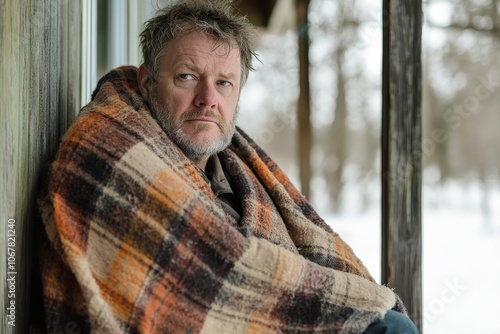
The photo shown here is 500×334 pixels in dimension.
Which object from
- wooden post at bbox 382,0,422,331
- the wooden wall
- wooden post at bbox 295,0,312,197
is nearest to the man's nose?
the wooden wall

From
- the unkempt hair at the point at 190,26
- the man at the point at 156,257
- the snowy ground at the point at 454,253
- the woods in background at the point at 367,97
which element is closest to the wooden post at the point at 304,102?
the snowy ground at the point at 454,253

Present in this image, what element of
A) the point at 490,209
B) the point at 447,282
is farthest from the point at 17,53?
the point at 490,209

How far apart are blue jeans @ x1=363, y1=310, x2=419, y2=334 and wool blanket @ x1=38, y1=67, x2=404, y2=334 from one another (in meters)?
0.02

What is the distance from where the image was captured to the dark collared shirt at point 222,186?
1591 millimetres

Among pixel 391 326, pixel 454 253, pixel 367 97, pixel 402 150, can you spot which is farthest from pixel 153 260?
pixel 367 97

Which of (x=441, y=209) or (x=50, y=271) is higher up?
(x=50, y=271)

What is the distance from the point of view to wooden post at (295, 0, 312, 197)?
5352 millimetres

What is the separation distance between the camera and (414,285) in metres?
A: 1.97

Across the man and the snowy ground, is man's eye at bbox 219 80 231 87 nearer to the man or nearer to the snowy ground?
the man

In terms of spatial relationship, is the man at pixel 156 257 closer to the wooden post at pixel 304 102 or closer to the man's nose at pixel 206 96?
the man's nose at pixel 206 96

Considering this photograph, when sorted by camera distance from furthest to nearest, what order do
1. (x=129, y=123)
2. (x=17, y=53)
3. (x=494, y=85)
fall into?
(x=494, y=85)
(x=129, y=123)
(x=17, y=53)

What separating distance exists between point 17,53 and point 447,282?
5.76m

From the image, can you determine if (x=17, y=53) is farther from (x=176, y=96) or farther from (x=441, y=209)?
(x=441, y=209)

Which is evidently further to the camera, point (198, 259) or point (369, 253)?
point (369, 253)
